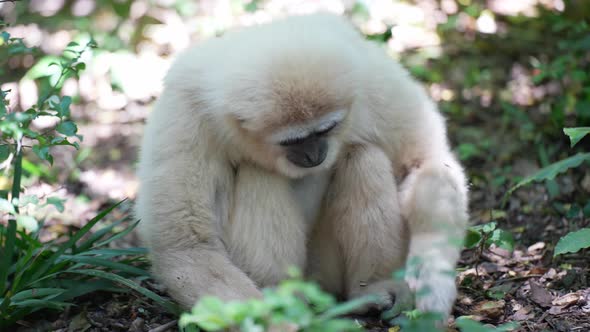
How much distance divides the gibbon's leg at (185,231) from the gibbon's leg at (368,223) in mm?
697

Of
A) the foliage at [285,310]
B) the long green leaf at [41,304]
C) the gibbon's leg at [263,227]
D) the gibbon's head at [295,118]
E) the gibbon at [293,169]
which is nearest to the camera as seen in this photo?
the foliage at [285,310]

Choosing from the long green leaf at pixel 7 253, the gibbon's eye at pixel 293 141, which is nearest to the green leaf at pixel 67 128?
the long green leaf at pixel 7 253

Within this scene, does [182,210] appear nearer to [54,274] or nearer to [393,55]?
[54,274]

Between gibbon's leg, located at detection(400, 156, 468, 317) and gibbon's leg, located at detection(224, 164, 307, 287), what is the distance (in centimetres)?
67

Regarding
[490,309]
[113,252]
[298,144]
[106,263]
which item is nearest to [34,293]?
[106,263]

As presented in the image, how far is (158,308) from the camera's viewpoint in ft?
13.9

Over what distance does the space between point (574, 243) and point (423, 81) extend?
3967mm

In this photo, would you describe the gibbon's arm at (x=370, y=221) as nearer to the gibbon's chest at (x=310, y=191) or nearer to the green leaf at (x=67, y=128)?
the gibbon's chest at (x=310, y=191)

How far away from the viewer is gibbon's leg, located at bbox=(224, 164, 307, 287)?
397 cm

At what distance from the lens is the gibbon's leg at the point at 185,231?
374 centimetres

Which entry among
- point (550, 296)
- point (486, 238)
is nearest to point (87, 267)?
point (486, 238)

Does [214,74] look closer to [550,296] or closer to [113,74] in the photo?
[550,296]

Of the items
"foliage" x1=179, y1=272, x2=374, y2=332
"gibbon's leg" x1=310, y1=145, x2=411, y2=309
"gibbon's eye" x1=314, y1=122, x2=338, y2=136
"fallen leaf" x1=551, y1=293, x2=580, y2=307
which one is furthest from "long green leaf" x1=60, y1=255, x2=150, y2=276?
"fallen leaf" x1=551, y1=293, x2=580, y2=307

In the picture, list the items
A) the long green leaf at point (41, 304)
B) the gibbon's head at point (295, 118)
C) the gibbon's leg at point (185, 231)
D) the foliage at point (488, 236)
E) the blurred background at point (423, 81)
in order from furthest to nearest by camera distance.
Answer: the blurred background at point (423, 81), the foliage at point (488, 236), the long green leaf at point (41, 304), the gibbon's leg at point (185, 231), the gibbon's head at point (295, 118)
